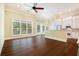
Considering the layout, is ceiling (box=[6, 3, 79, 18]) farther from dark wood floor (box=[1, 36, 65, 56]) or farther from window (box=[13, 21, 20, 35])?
dark wood floor (box=[1, 36, 65, 56])

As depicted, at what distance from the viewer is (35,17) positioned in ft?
7.04

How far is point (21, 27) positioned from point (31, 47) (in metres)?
0.51

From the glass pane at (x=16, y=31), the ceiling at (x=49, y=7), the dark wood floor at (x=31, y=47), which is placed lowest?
the dark wood floor at (x=31, y=47)

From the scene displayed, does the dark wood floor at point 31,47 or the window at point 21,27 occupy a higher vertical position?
the window at point 21,27

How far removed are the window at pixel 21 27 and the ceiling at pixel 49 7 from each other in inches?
11.0

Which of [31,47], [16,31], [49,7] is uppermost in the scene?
[49,7]

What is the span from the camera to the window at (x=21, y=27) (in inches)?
81.2

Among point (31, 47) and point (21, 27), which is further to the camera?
point (21, 27)

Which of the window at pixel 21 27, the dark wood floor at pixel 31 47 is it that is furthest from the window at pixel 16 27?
the dark wood floor at pixel 31 47

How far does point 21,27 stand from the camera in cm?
217

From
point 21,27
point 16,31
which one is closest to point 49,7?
point 21,27

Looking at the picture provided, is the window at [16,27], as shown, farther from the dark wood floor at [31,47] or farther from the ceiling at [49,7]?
the ceiling at [49,7]

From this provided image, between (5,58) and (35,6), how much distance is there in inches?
50.3

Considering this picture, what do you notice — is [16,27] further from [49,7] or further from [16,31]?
[49,7]
